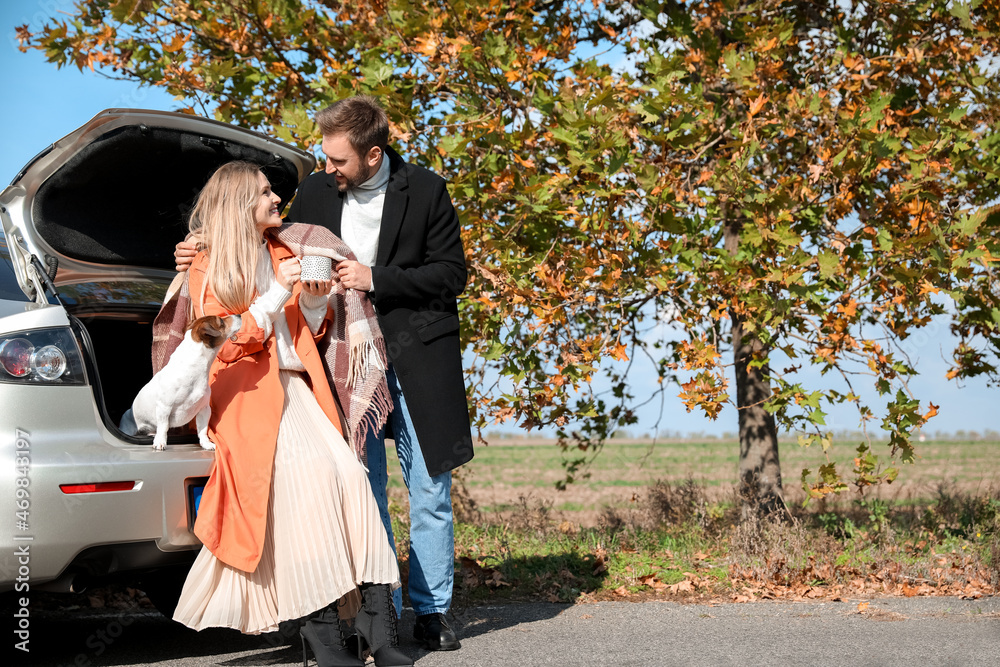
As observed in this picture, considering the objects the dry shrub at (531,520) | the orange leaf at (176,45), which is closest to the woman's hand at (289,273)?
the orange leaf at (176,45)

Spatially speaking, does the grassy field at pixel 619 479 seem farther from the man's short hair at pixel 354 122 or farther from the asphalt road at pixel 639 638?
the man's short hair at pixel 354 122

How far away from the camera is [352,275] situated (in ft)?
11.4

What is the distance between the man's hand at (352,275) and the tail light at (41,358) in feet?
3.24

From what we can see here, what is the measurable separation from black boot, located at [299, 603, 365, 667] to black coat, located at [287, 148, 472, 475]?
29.7 inches

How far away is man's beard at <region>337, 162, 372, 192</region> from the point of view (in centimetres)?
367

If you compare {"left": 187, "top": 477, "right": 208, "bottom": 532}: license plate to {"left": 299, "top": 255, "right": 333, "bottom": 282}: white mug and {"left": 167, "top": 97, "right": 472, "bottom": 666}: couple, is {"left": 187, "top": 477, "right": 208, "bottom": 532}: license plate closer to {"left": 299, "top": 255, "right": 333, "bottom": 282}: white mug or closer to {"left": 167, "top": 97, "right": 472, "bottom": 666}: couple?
{"left": 167, "top": 97, "right": 472, "bottom": 666}: couple

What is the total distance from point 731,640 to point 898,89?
390 centimetres

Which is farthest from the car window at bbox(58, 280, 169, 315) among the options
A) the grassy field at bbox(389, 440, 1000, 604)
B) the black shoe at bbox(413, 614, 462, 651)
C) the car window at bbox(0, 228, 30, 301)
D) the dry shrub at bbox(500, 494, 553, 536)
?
the dry shrub at bbox(500, 494, 553, 536)

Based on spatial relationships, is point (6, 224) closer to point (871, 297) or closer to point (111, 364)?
point (111, 364)

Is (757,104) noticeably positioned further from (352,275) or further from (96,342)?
(96,342)

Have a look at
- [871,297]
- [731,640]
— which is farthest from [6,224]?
[871,297]

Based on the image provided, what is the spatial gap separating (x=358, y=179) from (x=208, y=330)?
999 mm

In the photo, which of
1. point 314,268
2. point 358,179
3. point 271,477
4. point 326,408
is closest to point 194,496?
point 271,477

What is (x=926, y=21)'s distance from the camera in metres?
5.65
